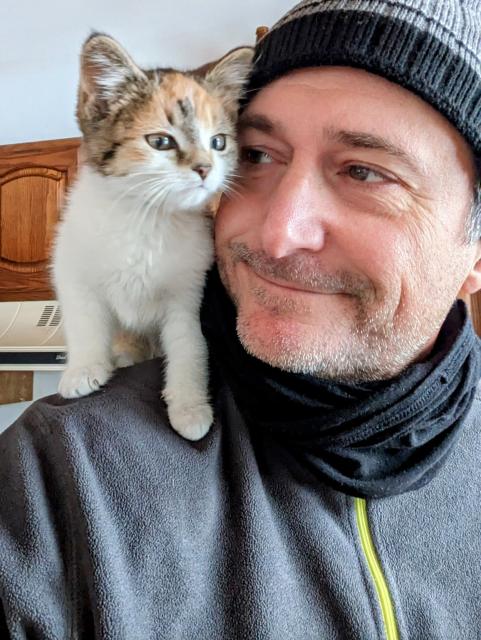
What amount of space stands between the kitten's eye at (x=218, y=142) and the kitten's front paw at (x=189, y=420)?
406mm

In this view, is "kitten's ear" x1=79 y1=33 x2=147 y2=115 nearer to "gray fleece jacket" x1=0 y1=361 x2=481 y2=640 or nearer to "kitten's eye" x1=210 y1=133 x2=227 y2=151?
"kitten's eye" x1=210 y1=133 x2=227 y2=151

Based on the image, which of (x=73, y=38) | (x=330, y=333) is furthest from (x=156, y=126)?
(x=73, y=38)

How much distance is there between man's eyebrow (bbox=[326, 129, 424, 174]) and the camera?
29.2 inches

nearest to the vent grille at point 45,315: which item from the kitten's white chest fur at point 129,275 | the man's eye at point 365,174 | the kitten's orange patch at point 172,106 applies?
the kitten's white chest fur at point 129,275

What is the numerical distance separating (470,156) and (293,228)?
0.28m

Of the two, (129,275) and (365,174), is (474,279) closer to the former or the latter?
(365,174)

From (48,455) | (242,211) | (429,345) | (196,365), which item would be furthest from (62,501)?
(429,345)

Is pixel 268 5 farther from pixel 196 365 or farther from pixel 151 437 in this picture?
pixel 151 437

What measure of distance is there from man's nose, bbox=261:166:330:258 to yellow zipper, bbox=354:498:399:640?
33cm

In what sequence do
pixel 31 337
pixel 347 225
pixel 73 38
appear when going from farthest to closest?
pixel 73 38
pixel 31 337
pixel 347 225

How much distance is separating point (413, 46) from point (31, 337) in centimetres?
189

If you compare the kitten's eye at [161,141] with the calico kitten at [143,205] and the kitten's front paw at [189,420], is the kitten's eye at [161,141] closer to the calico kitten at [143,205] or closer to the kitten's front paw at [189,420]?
the calico kitten at [143,205]

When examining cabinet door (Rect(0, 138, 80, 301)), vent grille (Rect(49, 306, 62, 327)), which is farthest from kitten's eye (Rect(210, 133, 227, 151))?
cabinet door (Rect(0, 138, 80, 301))

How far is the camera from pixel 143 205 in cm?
92
